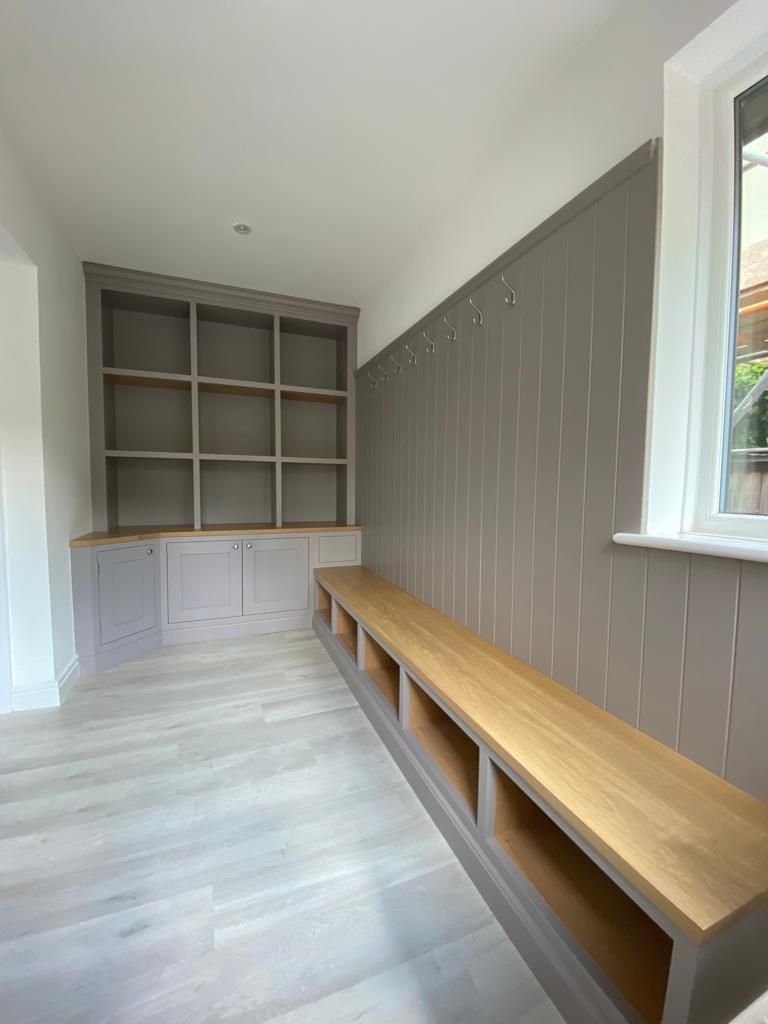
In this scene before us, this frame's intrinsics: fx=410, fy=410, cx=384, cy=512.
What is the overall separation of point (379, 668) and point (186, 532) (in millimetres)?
1704

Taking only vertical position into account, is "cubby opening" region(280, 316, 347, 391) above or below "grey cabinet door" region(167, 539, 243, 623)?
above

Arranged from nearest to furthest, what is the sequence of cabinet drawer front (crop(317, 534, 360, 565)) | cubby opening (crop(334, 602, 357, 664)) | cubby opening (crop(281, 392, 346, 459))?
1. cubby opening (crop(334, 602, 357, 664))
2. cabinet drawer front (crop(317, 534, 360, 565))
3. cubby opening (crop(281, 392, 346, 459))

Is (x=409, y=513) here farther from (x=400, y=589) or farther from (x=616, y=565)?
(x=616, y=565)

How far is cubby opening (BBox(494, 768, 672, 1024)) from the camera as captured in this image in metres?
0.82

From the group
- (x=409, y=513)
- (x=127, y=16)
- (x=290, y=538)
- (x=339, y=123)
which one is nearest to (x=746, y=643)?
(x=409, y=513)

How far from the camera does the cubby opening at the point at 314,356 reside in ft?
11.4

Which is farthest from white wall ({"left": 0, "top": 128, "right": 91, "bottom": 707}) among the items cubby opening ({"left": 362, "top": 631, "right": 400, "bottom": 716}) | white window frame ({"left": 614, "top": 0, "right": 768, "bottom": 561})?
white window frame ({"left": 614, "top": 0, "right": 768, "bottom": 561})

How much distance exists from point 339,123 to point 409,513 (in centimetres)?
180

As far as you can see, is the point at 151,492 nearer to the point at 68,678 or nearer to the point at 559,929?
the point at 68,678

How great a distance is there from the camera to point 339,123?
1.58m

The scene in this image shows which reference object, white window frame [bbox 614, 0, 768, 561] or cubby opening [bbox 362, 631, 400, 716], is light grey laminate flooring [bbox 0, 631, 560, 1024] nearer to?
cubby opening [bbox 362, 631, 400, 716]

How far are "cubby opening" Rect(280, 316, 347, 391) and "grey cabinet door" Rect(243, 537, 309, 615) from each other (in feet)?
4.68

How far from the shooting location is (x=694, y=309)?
3.63ft

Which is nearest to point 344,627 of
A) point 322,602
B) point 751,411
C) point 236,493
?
point 322,602
